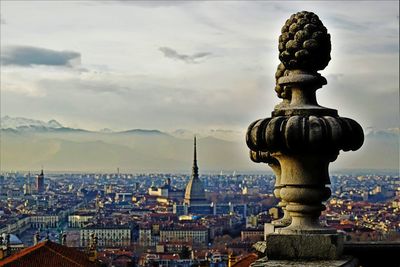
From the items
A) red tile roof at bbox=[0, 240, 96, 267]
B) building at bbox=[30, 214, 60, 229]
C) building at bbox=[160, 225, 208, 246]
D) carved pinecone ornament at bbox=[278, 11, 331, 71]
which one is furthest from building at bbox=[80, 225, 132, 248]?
carved pinecone ornament at bbox=[278, 11, 331, 71]

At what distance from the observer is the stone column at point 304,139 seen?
12.8 feet

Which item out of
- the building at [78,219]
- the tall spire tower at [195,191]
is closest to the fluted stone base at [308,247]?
the building at [78,219]

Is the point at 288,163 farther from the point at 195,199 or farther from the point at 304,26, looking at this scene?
the point at 195,199

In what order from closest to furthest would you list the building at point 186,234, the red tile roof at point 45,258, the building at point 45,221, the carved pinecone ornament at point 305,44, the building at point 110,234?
the carved pinecone ornament at point 305,44
the red tile roof at point 45,258
the building at point 186,234
the building at point 110,234
the building at point 45,221

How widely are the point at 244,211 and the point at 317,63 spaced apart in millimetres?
182230

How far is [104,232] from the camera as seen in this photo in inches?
5123

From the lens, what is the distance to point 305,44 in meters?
4.15

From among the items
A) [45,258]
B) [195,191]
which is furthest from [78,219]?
[45,258]

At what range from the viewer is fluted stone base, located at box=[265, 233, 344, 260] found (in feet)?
13.0

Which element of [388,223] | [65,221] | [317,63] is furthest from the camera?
[65,221]

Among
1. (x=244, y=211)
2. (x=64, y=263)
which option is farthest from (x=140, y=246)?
(x=64, y=263)

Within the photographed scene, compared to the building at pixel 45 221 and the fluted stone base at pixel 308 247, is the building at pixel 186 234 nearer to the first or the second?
the building at pixel 45 221

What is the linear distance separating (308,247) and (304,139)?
442mm

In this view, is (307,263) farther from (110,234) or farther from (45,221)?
(45,221)
